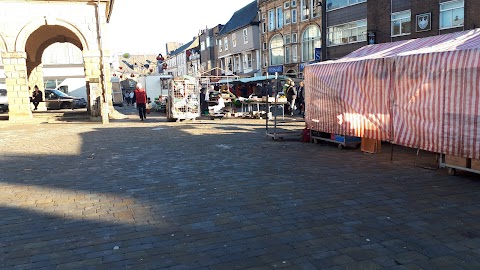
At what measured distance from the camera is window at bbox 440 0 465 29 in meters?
22.6

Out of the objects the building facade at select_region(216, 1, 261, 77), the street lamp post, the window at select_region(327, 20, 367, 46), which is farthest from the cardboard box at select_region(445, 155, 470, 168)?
the building facade at select_region(216, 1, 261, 77)

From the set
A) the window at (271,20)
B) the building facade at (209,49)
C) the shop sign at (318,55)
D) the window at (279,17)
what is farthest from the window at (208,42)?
the shop sign at (318,55)

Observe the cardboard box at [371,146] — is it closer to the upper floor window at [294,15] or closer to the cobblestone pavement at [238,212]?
the cobblestone pavement at [238,212]

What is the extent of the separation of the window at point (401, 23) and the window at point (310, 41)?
1051 cm

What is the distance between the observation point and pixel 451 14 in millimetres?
23219

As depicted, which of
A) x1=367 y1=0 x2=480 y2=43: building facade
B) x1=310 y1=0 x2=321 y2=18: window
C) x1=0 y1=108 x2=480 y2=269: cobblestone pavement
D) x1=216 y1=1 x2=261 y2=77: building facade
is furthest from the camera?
x1=216 y1=1 x2=261 y2=77: building facade

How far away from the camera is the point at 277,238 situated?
442 centimetres

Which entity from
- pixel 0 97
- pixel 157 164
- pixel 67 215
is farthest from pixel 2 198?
pixel 0 97

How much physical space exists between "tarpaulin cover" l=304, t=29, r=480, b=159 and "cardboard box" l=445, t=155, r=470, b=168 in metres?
0.10

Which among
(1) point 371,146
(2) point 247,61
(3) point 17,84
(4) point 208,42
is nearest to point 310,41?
(2) point 247,61

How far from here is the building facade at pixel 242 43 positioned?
47.1 m

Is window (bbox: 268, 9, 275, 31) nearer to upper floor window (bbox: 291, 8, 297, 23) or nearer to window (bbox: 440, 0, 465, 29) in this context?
upper floor window (bbox: 291, 8, 297, 23)

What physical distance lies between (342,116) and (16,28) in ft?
57.4

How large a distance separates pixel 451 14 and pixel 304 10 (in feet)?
55.0
